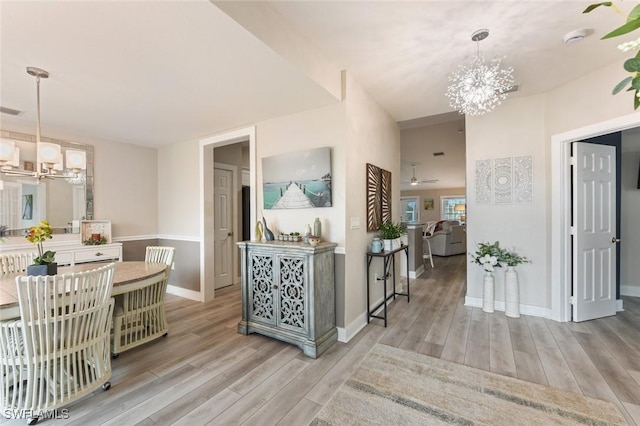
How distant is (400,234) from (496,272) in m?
1.38

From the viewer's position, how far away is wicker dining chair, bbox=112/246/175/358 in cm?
257

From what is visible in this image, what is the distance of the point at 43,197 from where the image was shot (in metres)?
3.57

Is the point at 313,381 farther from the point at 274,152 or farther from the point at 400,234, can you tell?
the point at 274,152

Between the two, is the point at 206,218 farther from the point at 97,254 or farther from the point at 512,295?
the point at 512,295

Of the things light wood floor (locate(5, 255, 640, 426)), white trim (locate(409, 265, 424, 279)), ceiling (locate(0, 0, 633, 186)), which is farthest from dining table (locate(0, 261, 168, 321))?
white trim (locate(409, 265, 424, 279))

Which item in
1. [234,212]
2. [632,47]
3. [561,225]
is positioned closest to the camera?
[632,47]

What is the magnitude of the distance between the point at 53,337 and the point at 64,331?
0.09 metres

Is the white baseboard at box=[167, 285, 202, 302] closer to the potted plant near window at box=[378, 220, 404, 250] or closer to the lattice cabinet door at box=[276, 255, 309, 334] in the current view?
the lattice cabinet door at box=[276, 255, 309, 334]

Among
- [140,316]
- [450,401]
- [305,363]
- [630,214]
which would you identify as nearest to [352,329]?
[305,363]

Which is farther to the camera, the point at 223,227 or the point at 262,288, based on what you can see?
the point at 223,227

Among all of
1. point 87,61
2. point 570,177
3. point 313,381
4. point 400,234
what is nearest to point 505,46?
point 570,177

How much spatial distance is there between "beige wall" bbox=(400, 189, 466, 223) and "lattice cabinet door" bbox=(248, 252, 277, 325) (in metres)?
10.8

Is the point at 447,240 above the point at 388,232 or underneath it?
underneath

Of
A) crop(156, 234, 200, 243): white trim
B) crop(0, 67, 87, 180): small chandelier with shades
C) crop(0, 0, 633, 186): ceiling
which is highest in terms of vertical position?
crop(0, 0, 633, 186): ceiling
